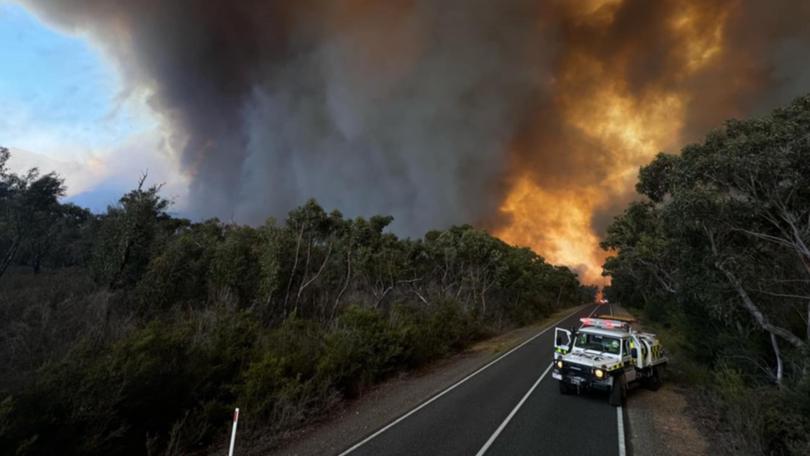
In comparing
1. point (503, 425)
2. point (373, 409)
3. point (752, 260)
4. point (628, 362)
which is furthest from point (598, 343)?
point (373, 409)

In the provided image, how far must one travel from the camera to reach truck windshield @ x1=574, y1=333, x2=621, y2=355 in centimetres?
1195

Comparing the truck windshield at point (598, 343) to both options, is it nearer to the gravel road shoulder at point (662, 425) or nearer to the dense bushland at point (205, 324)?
the gravel road shoulder at point (662, 425)

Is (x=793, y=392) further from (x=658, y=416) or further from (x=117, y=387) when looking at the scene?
(x=117, y=387)

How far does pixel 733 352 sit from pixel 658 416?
617 cm

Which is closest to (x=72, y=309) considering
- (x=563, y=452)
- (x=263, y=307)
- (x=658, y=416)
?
(x=263, y=307)

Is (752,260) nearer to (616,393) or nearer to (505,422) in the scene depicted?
(616,393)

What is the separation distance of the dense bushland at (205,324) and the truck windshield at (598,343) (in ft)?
24.3

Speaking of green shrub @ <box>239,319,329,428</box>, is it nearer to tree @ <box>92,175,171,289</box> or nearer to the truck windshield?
the truck windshield

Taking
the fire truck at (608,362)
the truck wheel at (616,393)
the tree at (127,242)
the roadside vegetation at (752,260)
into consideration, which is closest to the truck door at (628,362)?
the fire truck at (608,362)

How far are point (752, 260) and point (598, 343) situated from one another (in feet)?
17.4

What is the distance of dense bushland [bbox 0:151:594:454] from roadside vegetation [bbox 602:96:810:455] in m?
10.9

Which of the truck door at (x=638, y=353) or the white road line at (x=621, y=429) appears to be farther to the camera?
the truck door at (x=638, y=353)

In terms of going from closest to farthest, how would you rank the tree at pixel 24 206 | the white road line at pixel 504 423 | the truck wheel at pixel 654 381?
1. the white road line at pixel 504 423
2. the truck wheel at pixel 654 381
3. the tree at pixel 24 206

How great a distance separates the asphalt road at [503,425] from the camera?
7781 millimetres
